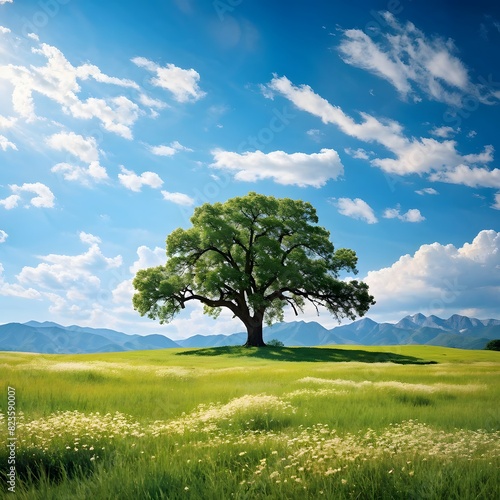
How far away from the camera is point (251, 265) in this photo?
59.9 metres

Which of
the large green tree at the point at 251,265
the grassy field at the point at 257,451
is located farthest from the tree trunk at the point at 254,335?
the grassy field at the point at 257,451

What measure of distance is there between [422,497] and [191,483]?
8.68 feet

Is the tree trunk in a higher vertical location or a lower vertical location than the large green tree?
lower

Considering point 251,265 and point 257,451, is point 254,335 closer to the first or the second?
point 251,265

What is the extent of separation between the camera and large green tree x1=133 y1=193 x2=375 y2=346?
184 ft

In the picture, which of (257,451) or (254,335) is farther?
(254,335)

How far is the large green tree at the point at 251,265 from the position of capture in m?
56.0

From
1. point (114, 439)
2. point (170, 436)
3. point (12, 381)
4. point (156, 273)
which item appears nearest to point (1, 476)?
point (114, 439)

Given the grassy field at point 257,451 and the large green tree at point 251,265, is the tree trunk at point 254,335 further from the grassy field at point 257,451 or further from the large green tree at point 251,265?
the grassy field at point 257,451

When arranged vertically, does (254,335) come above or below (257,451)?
below

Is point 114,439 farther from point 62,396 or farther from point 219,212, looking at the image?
point 219,212

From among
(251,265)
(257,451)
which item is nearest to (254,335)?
(251,265)

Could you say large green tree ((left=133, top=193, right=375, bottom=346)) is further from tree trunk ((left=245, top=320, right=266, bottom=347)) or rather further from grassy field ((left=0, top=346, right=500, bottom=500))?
grassy field ((left=0, top=346, right=500, bottom=500))

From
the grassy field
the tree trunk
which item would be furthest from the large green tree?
the grassy field
